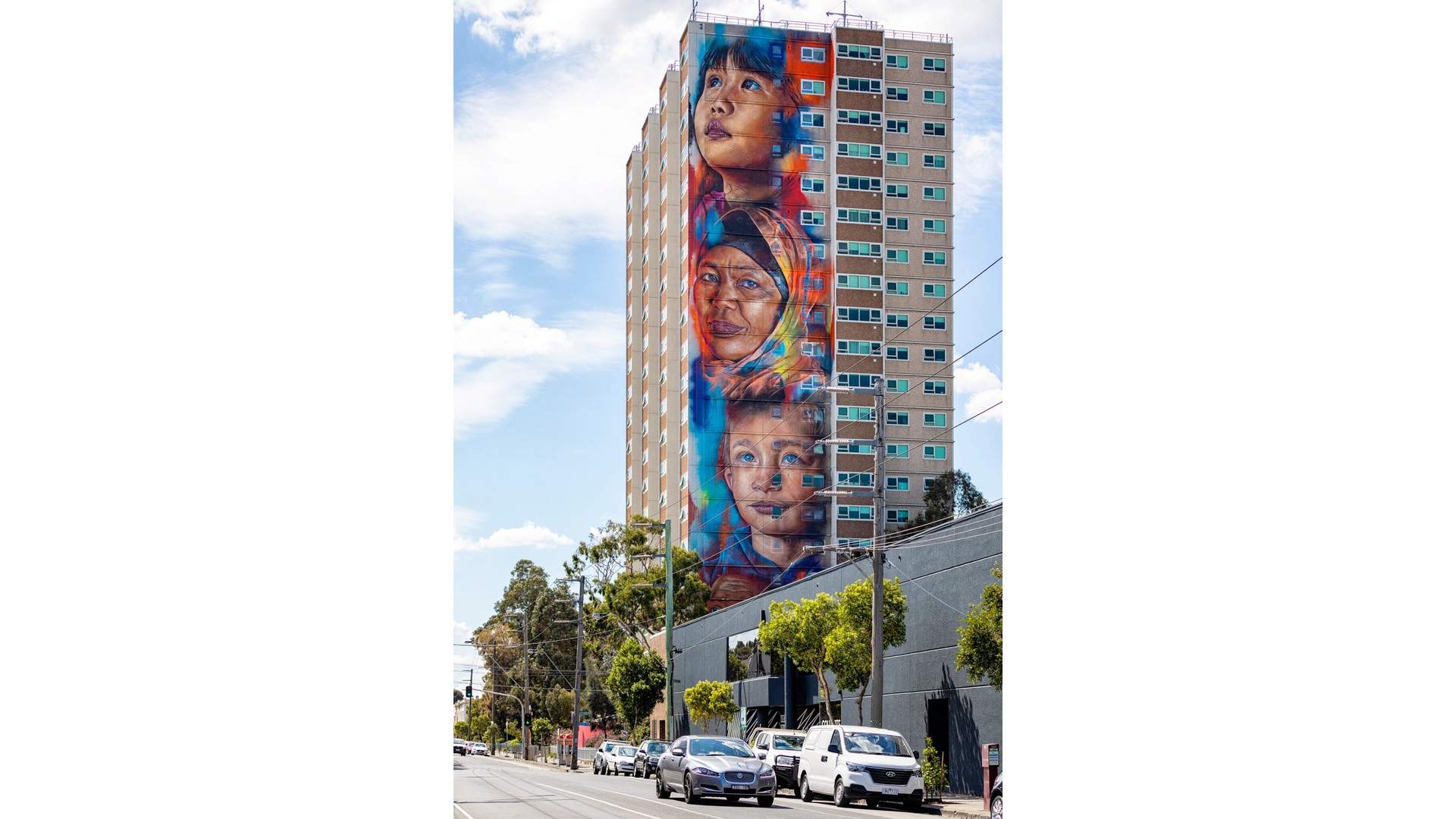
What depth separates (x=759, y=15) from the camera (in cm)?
7031

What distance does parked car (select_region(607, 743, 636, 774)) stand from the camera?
38.8 m

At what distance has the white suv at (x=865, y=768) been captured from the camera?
19.0 meters

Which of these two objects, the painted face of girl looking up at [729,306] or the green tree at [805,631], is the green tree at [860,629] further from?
the painted face of girl looking up at [729,306]

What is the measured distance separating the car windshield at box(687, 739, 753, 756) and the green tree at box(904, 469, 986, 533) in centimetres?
3829

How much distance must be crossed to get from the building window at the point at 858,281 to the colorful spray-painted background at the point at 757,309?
0.66 metres

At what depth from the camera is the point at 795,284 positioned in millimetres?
69500

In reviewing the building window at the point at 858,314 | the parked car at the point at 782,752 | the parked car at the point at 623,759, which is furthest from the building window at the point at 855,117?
the parked car at the point at 782,752

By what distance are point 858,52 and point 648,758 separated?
4575cm

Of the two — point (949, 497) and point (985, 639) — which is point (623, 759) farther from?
point (949, 497)

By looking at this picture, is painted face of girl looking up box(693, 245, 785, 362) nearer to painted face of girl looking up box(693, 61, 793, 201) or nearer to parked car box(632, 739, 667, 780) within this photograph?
painted face of girl looking up box(693, 61, 793, 201)

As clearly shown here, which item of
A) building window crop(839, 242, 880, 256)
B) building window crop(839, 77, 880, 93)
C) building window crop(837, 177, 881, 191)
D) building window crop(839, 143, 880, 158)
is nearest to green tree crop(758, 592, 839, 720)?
building window crop(839, 242, 880, 256)

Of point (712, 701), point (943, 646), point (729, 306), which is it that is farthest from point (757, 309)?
point (943, 646)
